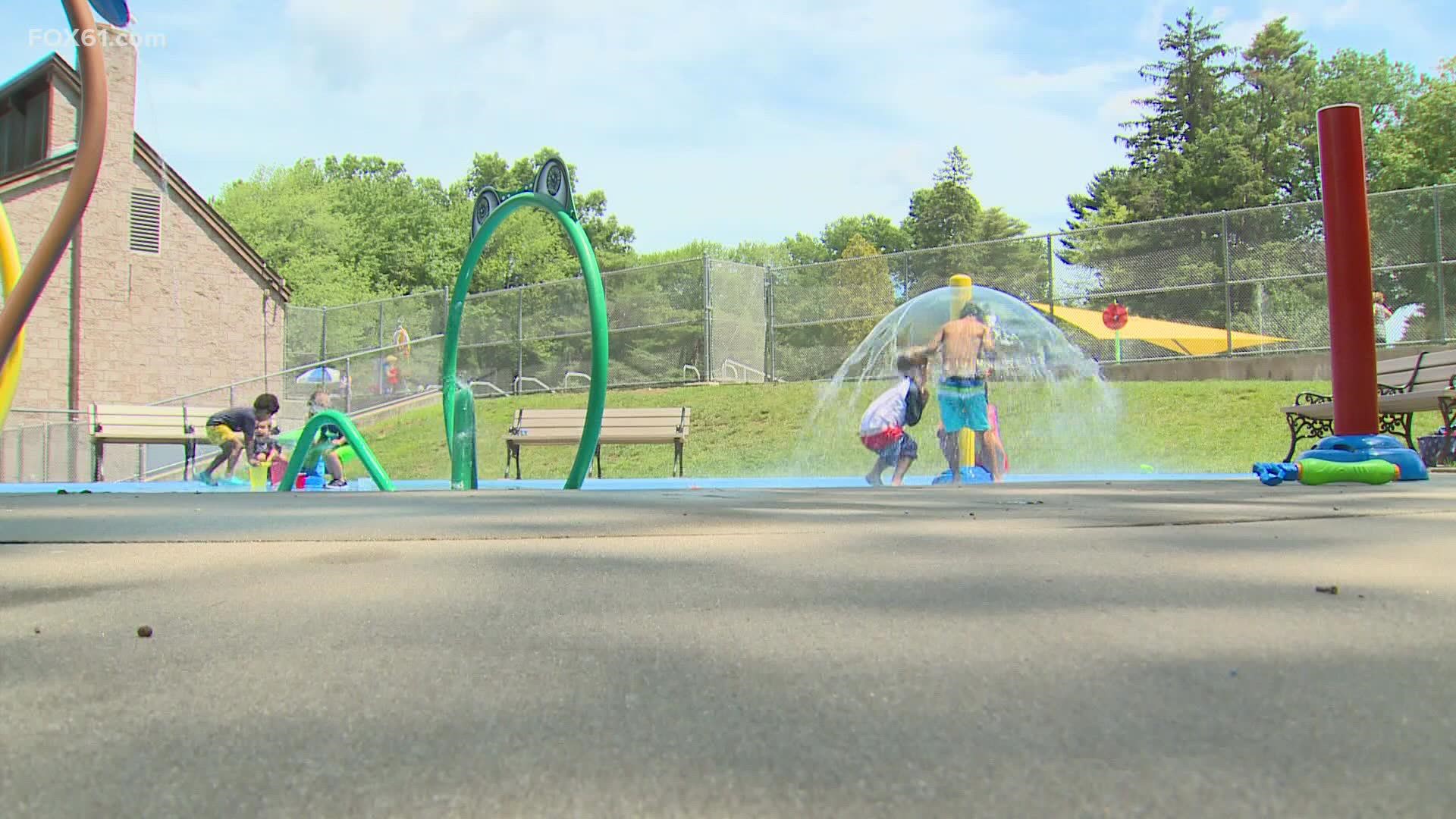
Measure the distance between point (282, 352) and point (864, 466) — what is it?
21.2 metres

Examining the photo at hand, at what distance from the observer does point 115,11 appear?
26.8 ft

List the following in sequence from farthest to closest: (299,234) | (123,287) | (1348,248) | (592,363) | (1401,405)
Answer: (299,234), (123,287), (1401,405), (592,363), (1348,248)

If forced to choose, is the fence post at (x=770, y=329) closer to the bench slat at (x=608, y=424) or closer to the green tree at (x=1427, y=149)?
the bench slat at (x=608, y=424)

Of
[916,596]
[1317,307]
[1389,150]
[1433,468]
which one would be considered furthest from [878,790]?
[1389,150]

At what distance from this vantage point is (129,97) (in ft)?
84.9

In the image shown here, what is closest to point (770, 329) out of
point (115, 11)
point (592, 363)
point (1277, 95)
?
point (592, 363)

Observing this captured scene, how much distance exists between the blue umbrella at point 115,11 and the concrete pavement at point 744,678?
5493 millimetres

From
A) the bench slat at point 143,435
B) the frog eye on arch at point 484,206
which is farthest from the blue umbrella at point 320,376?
the frog eye on arch at point 484,206

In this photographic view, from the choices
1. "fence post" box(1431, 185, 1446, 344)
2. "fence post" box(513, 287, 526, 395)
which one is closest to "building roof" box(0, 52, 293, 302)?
"fence post" box(513, 287, 526, 395)

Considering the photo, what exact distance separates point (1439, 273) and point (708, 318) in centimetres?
1313

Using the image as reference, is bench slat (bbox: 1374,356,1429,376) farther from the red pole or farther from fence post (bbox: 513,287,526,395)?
fence post (bbox: 513,287,526,395)

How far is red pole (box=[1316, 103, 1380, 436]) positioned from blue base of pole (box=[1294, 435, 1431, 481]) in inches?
13.1

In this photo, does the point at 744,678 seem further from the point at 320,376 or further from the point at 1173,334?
the point at 320,376

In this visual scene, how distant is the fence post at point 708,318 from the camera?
23.5 metres
